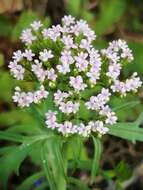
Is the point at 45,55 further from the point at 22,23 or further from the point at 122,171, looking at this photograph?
the point at 22,23

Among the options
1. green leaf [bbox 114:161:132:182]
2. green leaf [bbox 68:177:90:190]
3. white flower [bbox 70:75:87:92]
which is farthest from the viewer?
green leaf [bbox 114:161:132:182]

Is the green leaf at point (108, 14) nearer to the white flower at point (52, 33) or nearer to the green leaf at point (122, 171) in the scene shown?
the green leaf at point (122, 171)

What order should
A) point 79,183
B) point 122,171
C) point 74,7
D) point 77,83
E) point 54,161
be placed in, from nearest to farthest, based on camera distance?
point 77,83
point 54,161
point 79,183
point 122,171
point 74,7

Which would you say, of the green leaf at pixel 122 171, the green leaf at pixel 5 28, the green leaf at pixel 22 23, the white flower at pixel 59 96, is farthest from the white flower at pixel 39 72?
the green leaf at pixel 5 28

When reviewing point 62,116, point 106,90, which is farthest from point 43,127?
point 106,90

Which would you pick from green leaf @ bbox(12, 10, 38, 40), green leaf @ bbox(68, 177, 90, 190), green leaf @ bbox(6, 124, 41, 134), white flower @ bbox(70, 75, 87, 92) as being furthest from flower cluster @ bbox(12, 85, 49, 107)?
green leaf @ bbox(12, 10, 38, 40)

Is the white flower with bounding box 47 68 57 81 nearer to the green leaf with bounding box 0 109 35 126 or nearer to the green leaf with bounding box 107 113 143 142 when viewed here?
the green leaf with bounding box 107 113 143 142

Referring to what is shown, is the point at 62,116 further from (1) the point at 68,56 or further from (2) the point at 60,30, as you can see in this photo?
(2) the point at 60,30

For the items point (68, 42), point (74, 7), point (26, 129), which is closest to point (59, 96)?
point (68, 42)
